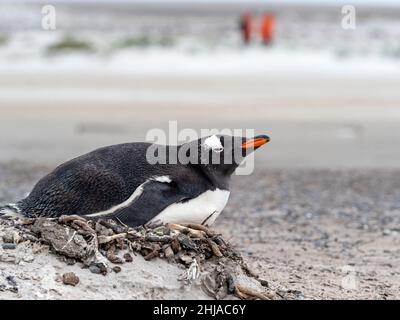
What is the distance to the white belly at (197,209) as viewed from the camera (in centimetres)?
585

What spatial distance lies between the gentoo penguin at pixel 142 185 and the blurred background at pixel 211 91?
7.35 meters

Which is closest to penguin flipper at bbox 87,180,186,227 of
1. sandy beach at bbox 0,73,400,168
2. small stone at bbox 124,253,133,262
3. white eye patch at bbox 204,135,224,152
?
small stone at bbox 124,253,133,262

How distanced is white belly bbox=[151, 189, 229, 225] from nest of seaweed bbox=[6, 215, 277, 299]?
12cm

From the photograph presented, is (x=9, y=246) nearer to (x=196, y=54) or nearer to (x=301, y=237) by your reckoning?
(x=301, y=237)

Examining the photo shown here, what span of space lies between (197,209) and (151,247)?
0.56m

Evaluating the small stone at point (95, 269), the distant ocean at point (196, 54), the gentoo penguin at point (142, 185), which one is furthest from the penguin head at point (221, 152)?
the distant ocean at point (196, 54)

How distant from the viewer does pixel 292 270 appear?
22.9 ft

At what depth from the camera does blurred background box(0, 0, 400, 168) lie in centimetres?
1511

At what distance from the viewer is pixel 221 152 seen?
6094mm

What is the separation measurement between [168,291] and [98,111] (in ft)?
45.0

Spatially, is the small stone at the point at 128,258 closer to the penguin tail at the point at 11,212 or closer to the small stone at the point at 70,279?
the small stone at the point at 70,279

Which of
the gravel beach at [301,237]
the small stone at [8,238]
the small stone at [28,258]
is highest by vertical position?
the small stone at [8,238]

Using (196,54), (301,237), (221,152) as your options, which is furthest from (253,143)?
(196,54)

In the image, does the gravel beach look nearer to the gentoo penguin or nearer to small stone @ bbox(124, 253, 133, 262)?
small stone @ bbox(124, 253, 133, 262)
